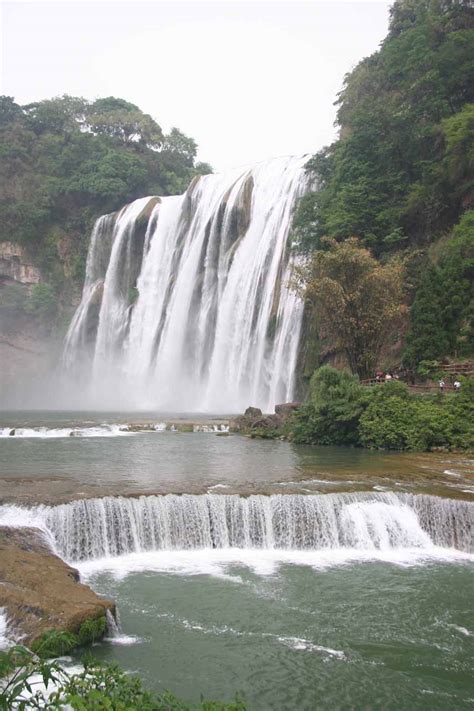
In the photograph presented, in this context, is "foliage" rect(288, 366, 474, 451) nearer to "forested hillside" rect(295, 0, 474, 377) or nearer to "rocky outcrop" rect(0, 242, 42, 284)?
"forested hillside" rect(295, 0, 474, 377)

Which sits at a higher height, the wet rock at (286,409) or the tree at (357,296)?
the tree at (357,296)

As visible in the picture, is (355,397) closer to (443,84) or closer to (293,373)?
(293,373)

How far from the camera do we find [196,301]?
40219mm

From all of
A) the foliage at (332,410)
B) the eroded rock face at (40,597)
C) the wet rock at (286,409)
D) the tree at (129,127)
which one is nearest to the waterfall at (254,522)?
the eroded rock face at (40,597)

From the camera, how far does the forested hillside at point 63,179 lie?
171 feet

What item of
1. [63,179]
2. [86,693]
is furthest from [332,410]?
[63,179]

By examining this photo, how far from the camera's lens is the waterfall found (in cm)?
1145

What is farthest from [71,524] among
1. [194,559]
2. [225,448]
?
[225,448]

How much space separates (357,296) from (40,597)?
18.8m

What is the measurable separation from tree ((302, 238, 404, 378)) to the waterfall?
12526mm

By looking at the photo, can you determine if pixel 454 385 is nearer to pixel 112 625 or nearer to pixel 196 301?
pixel 112 625

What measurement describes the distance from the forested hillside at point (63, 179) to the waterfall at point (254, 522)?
4126 cm

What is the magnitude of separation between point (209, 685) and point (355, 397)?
1526cm

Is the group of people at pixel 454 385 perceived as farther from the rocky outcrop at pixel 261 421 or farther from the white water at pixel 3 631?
the white water at pixel 3 631
